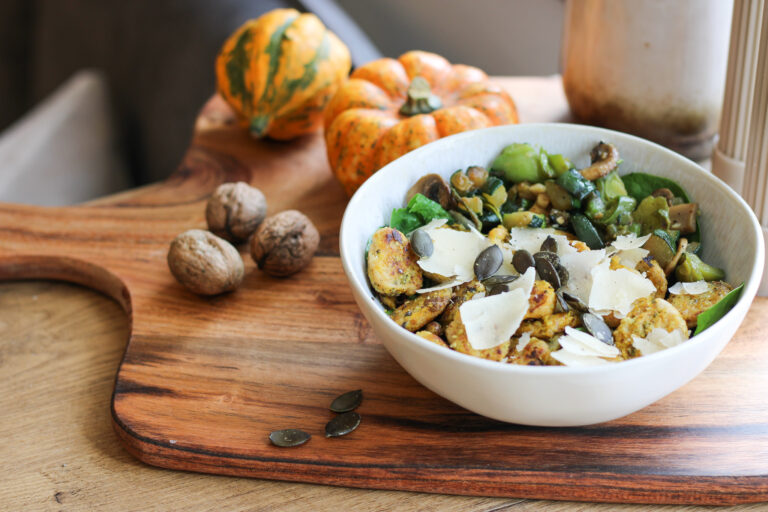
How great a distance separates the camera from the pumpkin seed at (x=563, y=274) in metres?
0.94

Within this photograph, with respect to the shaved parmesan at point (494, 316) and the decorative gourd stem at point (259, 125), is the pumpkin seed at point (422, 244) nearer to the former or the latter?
the shaved parmesan at point (494, 316)

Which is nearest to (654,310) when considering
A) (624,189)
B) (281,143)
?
(624,189)

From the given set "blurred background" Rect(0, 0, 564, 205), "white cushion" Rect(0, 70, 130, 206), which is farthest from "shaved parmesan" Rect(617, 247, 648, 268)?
"white cushion" Rect(0, 70, 130, 206)

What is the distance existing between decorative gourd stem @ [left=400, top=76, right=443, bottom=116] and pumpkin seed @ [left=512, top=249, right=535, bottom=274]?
0.45 m

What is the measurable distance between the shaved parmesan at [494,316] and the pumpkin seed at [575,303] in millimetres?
61

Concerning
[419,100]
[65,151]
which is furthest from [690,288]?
[65,151]

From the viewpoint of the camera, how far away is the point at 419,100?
133 centimetres

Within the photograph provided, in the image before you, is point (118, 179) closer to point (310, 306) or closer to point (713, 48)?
point (310, 306)

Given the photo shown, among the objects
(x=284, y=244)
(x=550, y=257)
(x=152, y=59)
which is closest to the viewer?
(x=550, y=257)

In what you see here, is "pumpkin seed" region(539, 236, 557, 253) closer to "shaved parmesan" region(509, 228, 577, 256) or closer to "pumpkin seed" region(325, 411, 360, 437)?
"shaved parmesan" region(509, 228, 577, 256)

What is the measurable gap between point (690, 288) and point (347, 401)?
48 cm

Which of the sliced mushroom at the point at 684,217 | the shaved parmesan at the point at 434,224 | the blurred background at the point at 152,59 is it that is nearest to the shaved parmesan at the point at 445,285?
the shaved parmesan at the point at 434,224

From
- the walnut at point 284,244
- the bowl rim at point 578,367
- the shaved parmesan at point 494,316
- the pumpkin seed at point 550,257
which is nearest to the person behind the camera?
the bowl rim at point 578,367

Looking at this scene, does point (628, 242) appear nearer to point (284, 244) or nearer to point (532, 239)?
point (532, 239)
